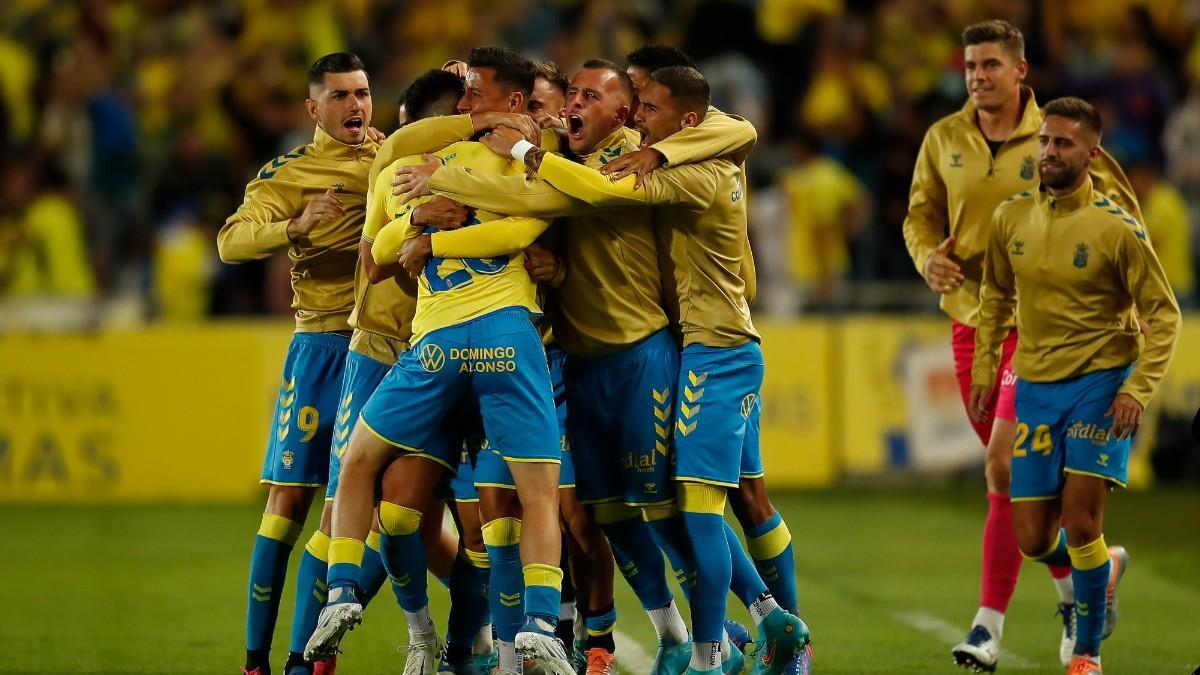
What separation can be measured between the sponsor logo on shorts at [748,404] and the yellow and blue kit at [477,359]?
2.71 feet

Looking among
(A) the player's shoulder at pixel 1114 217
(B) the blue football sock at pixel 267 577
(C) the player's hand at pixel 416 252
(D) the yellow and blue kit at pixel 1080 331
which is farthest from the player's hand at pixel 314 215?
(A) the player's shoulder at pixel 1114 217

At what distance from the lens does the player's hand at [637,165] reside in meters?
6.75

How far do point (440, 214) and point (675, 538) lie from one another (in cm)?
162

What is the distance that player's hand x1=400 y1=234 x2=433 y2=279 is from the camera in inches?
265

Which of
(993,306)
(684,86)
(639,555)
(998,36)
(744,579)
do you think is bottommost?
(744,579)

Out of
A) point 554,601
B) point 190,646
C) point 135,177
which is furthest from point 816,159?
point 554,601

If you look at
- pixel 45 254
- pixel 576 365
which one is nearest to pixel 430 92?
pixel 576 365

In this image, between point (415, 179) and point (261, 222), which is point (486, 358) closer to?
point (415, 179)

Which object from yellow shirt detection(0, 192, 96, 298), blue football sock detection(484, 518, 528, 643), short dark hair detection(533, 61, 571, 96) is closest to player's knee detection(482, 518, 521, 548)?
blue football sock detection(484, 518, 528, 643)

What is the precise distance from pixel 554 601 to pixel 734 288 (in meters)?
1.52

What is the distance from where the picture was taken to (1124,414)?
289 inches

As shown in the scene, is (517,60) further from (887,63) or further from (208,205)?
(887,63)

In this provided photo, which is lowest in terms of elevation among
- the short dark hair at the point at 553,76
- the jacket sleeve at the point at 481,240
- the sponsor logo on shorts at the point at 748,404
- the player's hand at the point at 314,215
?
the sponsor logo on shorts at the point at 748,404

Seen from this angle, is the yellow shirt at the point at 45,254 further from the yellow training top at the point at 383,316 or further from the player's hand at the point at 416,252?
the player's hand at the point at 416,252
